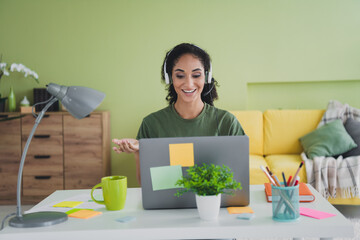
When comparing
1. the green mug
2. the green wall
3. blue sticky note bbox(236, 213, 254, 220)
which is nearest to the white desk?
blue sticky note bbox(236, 213, 254, 220)

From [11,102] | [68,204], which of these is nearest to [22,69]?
[11,102]

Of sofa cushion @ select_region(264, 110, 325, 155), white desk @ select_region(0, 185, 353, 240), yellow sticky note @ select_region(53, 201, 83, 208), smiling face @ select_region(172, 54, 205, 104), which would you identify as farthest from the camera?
sofa cushion @ select_region(264, 110, 325, 155)

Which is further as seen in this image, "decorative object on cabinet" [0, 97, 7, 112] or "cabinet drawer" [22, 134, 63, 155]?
"decorative object on cabinet" [0, 97, 7, 112]

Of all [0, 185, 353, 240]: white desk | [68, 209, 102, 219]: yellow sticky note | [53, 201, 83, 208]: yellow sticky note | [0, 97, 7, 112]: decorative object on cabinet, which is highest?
[0, 97, 7, 112]: decorative object on cabinet

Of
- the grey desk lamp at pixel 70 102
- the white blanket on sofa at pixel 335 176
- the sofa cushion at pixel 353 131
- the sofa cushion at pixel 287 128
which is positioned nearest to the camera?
the grey desk lamp at pixel 70 102

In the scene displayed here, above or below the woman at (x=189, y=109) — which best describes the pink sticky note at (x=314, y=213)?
below

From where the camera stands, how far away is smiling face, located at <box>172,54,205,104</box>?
5.74 ft

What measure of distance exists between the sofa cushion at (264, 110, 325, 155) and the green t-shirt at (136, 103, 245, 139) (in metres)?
2.10

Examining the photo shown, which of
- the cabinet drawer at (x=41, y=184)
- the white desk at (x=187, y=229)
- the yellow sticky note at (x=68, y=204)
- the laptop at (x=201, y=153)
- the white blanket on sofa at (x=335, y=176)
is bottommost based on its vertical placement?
the cabinet drawer at (x=41, y=184)

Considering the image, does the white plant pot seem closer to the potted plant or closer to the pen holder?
the potted plant

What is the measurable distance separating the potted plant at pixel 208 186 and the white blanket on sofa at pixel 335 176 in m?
2.08

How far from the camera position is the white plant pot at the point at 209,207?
1.12 m

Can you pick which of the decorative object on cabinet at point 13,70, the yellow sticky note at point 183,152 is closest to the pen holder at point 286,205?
the yellow sticky note at point 183,152

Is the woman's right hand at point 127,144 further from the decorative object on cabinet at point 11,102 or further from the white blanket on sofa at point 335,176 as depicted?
the decorative object on cabinet at point 11,102
